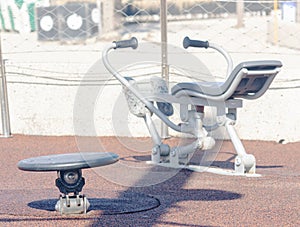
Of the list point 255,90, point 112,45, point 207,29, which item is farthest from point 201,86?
point 207,29

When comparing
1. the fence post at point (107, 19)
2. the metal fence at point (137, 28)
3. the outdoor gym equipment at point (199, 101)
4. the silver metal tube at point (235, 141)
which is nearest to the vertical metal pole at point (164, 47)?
the outdoor gym equipment at point (199, 101)

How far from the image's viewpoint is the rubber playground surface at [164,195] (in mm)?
6469

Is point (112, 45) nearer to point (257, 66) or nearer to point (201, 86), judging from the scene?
point (201, 86)

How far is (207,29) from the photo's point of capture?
26.5 metres

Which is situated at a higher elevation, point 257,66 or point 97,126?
point 257,66

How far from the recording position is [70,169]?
6.37 meters

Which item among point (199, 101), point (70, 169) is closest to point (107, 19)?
point (199, 101)

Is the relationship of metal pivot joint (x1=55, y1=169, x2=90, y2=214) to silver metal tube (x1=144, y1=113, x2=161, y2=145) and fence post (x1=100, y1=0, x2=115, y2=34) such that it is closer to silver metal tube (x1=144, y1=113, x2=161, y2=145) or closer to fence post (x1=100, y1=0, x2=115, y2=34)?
silver metal tube (x1=144, y1=113, x2=161, y2=145)

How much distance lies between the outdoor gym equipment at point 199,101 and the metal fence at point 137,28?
3268mm

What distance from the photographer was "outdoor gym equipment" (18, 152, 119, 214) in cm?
633

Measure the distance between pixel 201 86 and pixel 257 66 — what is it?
2.43 ft

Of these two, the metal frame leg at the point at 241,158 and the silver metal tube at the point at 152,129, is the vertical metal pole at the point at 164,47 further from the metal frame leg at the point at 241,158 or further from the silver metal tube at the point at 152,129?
the metal frame leg at the point at 241,158

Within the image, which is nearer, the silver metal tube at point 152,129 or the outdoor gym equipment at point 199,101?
the outdoor gym equipment at point 199,101

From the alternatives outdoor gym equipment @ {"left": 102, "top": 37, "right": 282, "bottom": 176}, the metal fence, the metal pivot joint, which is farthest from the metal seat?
the metal fence
